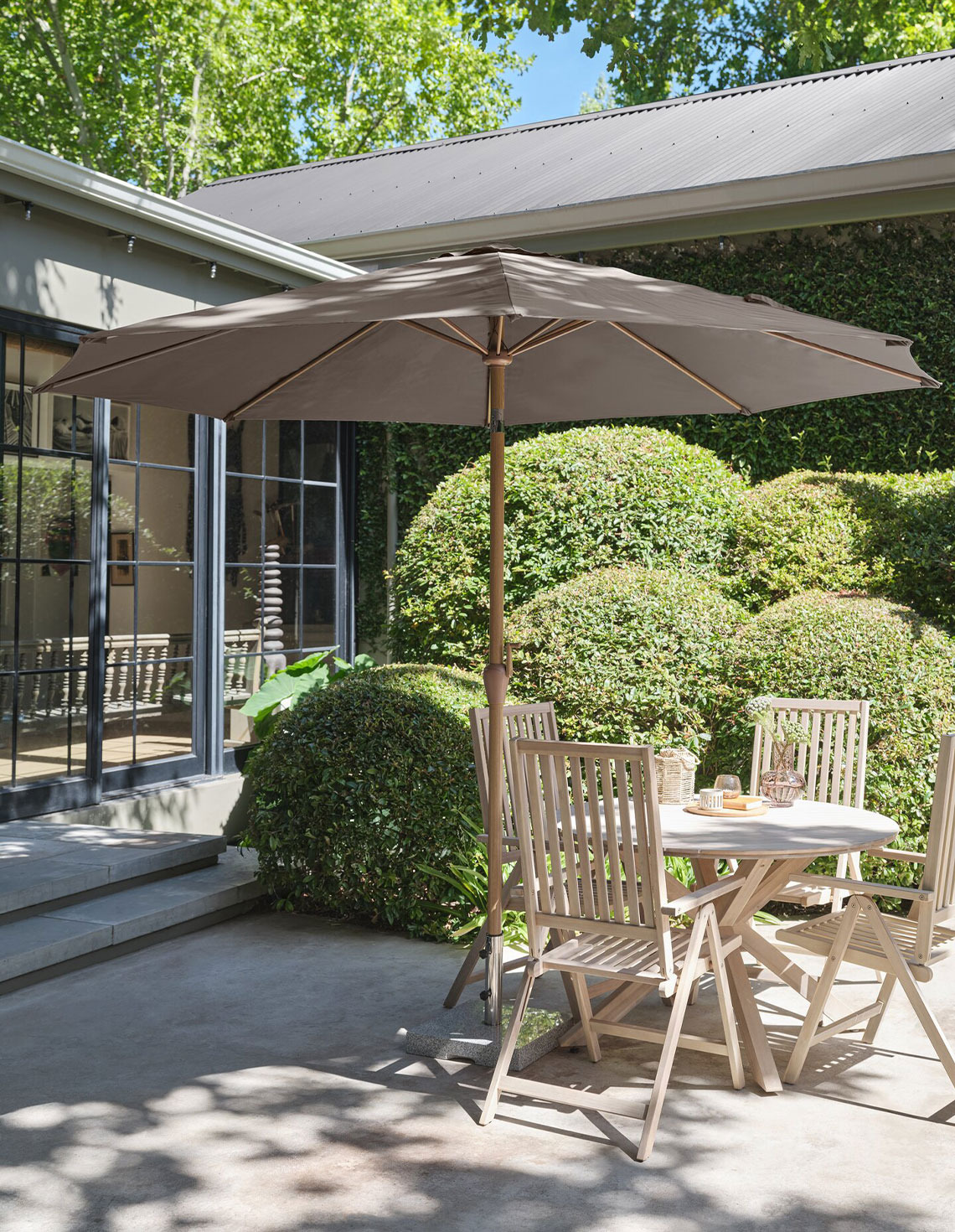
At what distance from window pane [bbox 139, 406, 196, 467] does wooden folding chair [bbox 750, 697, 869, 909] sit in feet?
13.0

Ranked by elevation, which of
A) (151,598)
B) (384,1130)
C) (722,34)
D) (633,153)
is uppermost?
(722,34)

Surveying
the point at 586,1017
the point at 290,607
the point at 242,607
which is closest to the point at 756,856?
the point at 586,1017

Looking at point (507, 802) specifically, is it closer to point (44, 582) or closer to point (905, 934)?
point (905, 934)

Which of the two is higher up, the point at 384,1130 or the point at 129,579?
the point at 129,579

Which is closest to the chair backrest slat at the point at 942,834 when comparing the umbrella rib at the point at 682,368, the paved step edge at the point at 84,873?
the umbrella rib at the point at 682,368

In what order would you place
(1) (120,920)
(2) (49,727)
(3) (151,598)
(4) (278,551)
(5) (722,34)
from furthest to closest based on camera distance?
(5) (722,34) → (4) (278,551) → (3) (151,598) → (2) (49,727) → (1) (120,920)

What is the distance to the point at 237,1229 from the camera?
9.16ft

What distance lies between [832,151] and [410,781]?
591 centimetres

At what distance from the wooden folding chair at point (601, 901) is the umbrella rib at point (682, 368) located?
62.3 inches

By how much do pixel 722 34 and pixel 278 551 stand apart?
17154 millimetres

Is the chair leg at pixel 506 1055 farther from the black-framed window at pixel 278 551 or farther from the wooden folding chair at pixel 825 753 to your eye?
the black-framed window at pixel 278 551

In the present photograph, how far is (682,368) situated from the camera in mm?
4422

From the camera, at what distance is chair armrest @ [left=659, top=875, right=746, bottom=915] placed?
3.40 metres

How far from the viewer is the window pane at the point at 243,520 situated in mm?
7773
